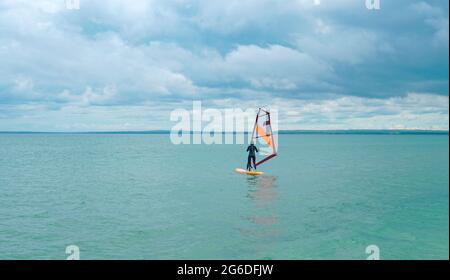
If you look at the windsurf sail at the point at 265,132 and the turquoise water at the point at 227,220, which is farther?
the windsurf sail at the point at 265,132

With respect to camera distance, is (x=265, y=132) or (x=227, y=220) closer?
(x=227, y=220)

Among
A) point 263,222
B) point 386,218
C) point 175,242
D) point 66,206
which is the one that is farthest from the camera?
point 66,206

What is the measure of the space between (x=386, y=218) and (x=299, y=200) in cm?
574

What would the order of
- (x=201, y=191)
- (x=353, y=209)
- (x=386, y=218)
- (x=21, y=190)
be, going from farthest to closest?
1. (x=21, y=190)
2. (x=201, y=191)
3. (x=353, y=209)
4. (x=386, y=218)

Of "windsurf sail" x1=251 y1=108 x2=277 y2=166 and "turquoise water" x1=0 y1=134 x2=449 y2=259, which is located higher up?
"windsurf sail" x1=251 y1=108 x2=277 y2=166

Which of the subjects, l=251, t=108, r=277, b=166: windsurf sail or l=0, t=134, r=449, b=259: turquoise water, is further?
l=251, t=108, r=277, b=166: windsurf sail

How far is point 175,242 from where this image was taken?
586 inches

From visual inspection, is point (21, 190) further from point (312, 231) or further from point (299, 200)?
point (312, 231)

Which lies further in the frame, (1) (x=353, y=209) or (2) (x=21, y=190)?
(2) (x=21, y=190)

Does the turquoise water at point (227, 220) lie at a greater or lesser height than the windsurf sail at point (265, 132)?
lesser
